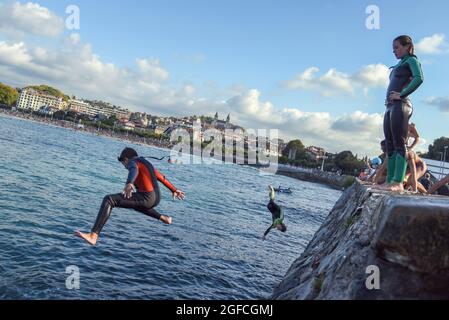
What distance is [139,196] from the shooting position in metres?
5.81

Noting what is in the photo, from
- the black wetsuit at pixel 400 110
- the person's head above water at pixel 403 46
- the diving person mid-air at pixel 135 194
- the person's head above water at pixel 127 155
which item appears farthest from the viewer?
the person's head above water at pixel 403 46

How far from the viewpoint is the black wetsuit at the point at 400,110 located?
254 inches

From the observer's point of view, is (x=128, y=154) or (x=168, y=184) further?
(x=168, y=184)

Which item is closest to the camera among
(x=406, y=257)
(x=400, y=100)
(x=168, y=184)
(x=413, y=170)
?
(x=406, y=257)

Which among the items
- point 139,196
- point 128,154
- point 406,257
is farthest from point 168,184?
point 406,257

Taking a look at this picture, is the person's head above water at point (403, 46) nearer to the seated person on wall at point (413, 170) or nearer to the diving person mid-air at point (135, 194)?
the seated person on wall at point (413, 170)

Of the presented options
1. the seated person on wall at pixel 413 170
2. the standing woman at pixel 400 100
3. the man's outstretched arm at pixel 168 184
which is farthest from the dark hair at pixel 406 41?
the man's outstretched arm at pixel 168 184

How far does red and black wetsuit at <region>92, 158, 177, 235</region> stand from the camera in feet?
18.3

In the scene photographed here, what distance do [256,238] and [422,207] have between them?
20.1 metres

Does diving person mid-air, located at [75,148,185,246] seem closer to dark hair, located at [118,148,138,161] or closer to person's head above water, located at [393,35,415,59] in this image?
dark hair, located at [118,148,138,161]

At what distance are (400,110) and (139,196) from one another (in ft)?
16.3

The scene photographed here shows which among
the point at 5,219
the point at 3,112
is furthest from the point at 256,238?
the point at 3,112

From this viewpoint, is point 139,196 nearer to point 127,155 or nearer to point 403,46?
A: point 127,155
